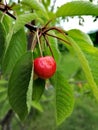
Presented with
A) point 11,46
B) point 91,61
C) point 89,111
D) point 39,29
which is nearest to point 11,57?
point 11,46

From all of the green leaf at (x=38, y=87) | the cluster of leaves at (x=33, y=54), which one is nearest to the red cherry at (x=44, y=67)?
the cluster of leaves at (x=33, y=54)

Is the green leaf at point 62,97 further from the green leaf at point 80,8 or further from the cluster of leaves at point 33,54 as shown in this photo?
the green leaf at point 80,8

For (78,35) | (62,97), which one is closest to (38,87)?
(62,97)

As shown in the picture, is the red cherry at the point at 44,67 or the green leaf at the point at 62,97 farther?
the green leaf at the point at 62,97

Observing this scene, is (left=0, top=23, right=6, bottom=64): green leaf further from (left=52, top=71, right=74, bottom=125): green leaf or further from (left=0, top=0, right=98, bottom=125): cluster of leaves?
(left=52, top=71, right=74, bottom=125): green leaf

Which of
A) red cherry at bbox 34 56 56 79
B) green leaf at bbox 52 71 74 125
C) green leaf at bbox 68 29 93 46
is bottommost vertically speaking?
green leaf at bbox 52 71 74 125

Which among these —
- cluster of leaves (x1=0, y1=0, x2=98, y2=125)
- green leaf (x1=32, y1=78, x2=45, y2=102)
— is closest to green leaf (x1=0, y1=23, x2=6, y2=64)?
cluster of leaves (x1=0, y1=0, x2=98, y2=125)

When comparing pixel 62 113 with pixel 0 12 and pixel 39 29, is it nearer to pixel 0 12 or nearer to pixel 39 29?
pixel 39 29
